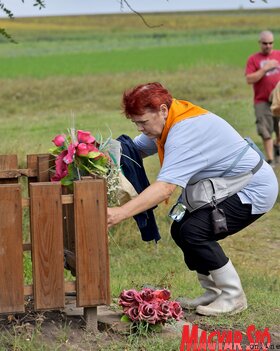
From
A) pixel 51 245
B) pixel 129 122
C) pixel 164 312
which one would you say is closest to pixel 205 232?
pixel 164 312

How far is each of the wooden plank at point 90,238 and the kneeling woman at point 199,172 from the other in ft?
0.67

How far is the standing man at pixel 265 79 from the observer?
14.5 m

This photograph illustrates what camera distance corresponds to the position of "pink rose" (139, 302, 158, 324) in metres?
5.68

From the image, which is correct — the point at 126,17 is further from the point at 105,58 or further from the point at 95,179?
the point at 95,179

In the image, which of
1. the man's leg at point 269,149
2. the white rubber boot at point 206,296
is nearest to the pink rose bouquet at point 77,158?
the white rubber boot at point 206,296

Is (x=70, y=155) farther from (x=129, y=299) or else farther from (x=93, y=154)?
(x=129, y=299)

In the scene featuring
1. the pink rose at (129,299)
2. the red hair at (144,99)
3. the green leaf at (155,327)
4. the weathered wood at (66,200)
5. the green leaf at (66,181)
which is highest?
the red hair at (144,99)

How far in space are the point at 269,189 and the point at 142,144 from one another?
0.91 meters

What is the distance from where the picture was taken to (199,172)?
6172mm

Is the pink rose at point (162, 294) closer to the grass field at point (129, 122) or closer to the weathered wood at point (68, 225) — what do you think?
the grass field at point (129, 122)

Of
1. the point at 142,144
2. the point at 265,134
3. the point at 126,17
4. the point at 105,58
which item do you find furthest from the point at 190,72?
the point at 126,17

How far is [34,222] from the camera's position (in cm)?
543

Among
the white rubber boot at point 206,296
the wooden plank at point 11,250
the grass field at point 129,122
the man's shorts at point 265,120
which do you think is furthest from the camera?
the man's shorts at point 265,120

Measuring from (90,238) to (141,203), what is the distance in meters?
0.42
